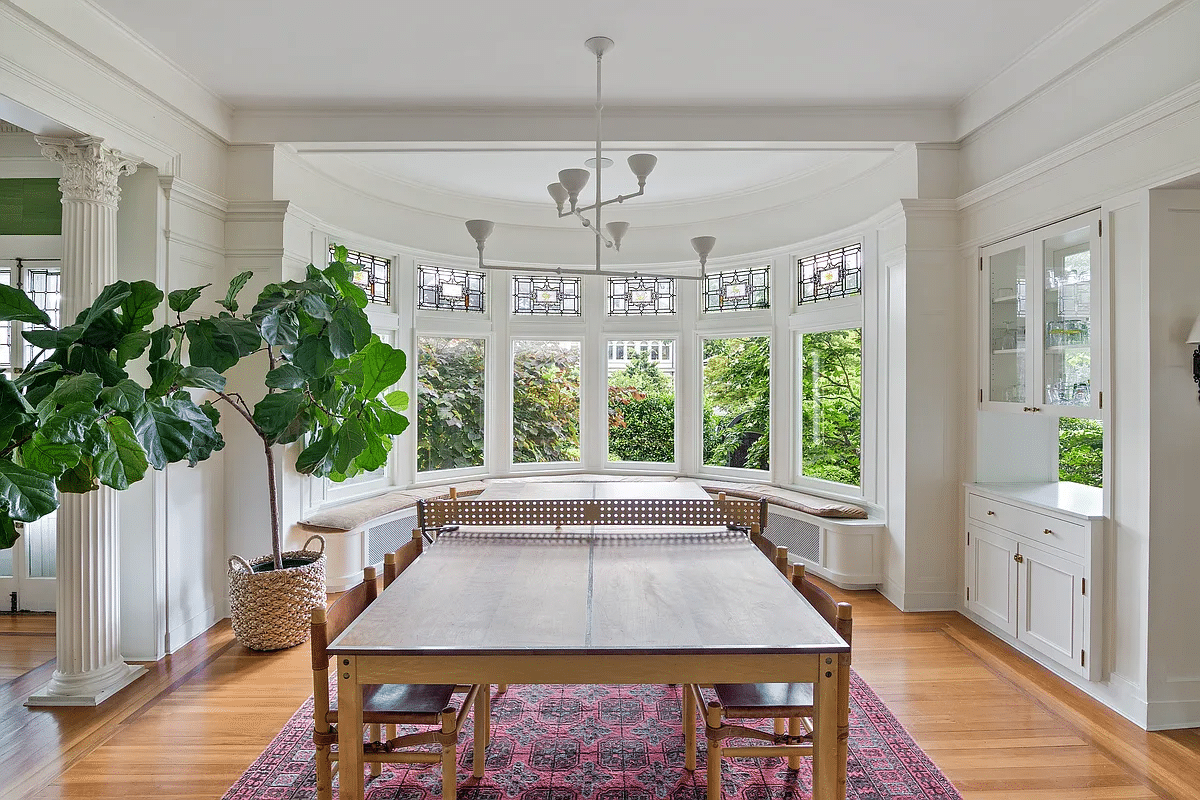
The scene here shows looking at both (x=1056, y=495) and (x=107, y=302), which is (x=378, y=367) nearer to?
(x=107, y=302)

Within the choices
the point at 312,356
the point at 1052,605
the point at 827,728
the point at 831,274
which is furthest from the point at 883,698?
the point at 312,356

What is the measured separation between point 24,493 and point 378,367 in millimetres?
1967

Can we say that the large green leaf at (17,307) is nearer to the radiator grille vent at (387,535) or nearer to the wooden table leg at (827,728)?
the wooden table leg at (827,728)

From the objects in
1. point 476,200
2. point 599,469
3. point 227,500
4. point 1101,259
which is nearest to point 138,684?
point 227,500

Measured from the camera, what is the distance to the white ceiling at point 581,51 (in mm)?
2990

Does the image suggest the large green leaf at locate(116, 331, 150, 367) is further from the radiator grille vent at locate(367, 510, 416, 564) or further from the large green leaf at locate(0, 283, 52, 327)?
the radiator grille vent at locate(367, 510, 416, 564)

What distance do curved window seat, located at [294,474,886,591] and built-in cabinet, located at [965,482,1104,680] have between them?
26.1 inches

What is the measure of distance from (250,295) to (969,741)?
14.4ft

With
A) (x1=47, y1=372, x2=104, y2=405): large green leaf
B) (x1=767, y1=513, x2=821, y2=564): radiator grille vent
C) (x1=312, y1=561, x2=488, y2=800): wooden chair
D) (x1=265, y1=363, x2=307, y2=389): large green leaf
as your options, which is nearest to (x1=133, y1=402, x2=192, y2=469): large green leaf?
(x1=47, y1=372, x2=104, y2=405): large green leaf

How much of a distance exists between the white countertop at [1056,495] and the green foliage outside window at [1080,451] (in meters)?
0.10

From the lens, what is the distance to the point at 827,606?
203 centimetres

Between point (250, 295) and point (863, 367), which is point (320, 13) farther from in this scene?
point (863, 367)

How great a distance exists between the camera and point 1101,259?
304 cm

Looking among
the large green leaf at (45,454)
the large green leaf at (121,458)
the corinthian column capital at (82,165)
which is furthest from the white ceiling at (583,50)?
the large green leaf at (45,454)
